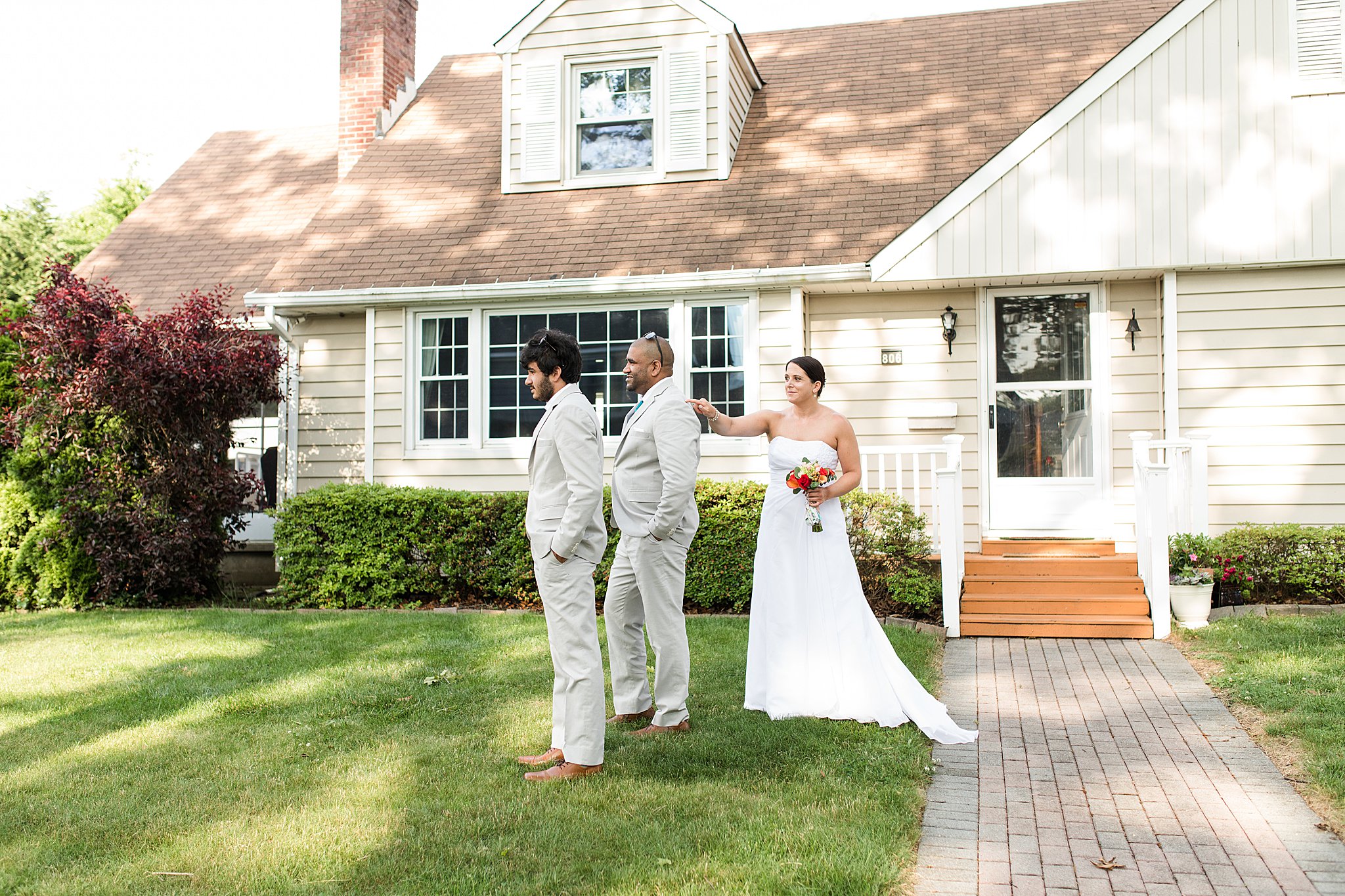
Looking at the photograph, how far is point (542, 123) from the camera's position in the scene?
1214 centimetres

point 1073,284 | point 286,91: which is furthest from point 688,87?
point 286,91

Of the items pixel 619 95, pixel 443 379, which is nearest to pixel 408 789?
pixel 443 379

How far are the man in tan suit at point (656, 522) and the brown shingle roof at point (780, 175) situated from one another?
5.38m

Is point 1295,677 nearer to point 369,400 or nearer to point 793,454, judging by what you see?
point 793,454

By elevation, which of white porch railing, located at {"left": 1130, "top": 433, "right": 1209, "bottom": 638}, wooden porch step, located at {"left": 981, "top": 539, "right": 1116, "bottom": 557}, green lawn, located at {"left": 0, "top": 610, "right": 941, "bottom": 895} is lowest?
green lawn, located at {"left": 0, "top": 610, "right": 941, "bottom": 895}

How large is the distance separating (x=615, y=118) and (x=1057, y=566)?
686 cm

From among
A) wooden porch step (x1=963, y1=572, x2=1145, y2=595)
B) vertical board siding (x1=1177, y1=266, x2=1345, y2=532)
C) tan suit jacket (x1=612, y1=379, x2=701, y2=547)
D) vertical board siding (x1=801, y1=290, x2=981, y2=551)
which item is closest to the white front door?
vertical board siding (x1=801, y1=290, x2=981, y2=551)

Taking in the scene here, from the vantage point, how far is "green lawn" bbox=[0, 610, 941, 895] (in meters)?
3.58

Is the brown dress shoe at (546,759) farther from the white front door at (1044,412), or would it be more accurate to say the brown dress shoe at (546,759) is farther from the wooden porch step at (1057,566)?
the white front door at (1044,412)

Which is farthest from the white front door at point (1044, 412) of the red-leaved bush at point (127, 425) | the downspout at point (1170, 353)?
the red-leaved bush at point (127, 425)

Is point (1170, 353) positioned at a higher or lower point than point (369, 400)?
higher

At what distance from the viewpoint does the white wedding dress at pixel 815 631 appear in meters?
5.61

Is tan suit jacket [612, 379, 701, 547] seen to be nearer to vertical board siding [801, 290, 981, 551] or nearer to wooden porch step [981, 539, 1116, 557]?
wooden porch step [981, 539, 1116, 557]

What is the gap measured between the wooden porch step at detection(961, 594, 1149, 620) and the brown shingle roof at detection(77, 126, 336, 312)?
9.14 metres
